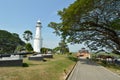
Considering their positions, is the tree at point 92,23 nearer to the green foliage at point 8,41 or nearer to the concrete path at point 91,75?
the concrete path at point 91,75

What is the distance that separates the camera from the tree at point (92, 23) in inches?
1399

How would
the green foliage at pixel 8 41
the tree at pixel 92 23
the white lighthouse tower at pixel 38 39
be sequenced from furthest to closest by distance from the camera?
the green foliage at pixel 8 41, the white lighthouse tower at pixel 38 39, the tree at pixel 92 23

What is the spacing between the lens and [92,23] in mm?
39938

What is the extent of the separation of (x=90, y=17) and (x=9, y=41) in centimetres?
6674

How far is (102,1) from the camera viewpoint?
3634 centimetres

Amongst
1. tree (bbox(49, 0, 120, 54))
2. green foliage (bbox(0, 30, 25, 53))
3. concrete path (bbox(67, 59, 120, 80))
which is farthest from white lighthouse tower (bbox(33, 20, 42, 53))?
concrete path (bbox(67, 59, 120, 80))

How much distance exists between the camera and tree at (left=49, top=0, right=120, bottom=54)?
1399 inches

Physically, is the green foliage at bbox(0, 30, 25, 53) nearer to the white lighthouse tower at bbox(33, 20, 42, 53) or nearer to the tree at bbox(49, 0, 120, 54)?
the white lighthouse tower at bbox(33, 20, 42, 53)

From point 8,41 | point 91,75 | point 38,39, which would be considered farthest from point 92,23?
point 8,41

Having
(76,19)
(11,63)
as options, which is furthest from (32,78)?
(76,19)

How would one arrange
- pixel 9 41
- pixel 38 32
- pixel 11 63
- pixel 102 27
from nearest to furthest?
pixel 11 63
pixel 102 27
pixel 38 32
pixel 9 41

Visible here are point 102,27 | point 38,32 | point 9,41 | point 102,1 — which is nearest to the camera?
point 102,1

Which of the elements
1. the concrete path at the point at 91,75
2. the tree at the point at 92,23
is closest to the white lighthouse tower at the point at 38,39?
the tree at the point at 92,23

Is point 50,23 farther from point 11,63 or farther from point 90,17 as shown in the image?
point 11,63
